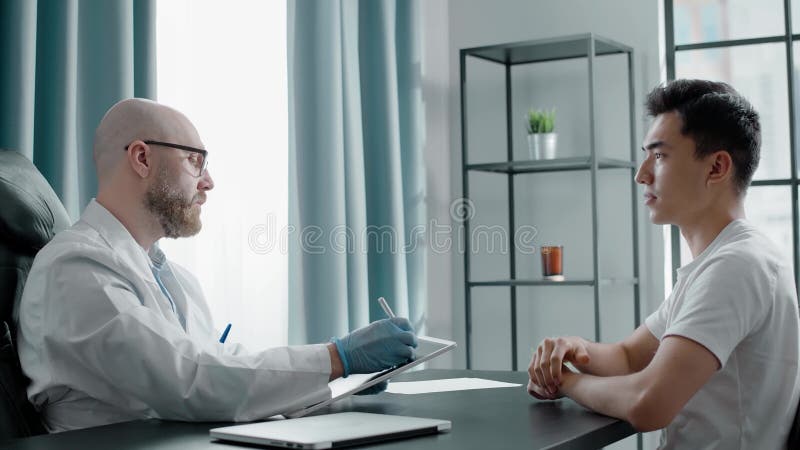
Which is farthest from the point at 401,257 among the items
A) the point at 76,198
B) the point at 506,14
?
the point at 76,198

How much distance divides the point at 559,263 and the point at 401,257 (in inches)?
23.3

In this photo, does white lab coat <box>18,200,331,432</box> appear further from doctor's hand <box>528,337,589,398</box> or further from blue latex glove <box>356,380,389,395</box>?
doctor's hand <box>528,337,589,398</box>

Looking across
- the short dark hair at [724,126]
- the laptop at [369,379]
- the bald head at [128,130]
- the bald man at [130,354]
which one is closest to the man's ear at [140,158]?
the bald head at [128,130]

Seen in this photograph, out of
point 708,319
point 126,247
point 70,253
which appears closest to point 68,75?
point 126,247

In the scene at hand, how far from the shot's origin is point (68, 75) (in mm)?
1943

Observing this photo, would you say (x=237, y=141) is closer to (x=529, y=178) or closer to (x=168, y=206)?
(x=168, y=206)

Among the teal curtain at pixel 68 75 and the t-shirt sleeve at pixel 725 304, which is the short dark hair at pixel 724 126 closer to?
the t-shirt sleeve at pixel 725 304

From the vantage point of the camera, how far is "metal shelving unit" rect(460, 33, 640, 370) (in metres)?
3.19

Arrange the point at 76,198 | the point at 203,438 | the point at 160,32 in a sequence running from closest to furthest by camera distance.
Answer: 1. the point at 203,438
2. the point at 76,198
3. the point at 160,32

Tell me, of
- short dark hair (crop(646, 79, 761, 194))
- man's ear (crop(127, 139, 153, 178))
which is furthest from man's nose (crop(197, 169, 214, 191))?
short dark hair (crop(646, 79, 761, 194))

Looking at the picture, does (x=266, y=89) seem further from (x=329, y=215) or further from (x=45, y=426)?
(x=45, y=426)

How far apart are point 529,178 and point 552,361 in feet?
7.26

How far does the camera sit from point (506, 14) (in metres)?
3.72

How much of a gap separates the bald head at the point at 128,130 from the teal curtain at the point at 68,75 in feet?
0.59
